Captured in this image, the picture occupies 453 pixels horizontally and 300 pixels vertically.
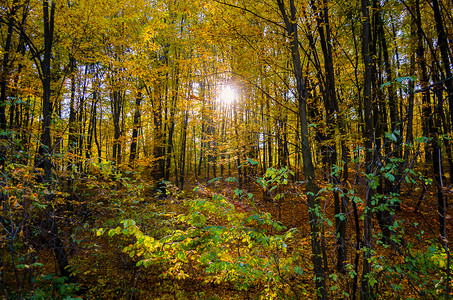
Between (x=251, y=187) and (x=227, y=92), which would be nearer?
(x=251, y=187)

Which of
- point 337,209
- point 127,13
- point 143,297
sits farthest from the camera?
point 127,13

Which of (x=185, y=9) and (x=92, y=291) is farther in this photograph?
(x=92, y=291)

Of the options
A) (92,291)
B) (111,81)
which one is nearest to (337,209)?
(92,291)

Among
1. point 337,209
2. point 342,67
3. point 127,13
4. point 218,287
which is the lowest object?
point 218,287

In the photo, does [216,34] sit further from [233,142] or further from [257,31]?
[233,142]

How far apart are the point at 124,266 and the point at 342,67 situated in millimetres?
7404

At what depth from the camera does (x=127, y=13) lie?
7.48 m

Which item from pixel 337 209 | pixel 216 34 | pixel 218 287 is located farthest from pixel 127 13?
pixel 218 287

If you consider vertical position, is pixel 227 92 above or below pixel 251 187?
above

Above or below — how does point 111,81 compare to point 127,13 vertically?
below

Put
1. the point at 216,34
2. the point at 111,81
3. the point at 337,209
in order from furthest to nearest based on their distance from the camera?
the point at 111,81
the point at 337,209
the point at 216,34

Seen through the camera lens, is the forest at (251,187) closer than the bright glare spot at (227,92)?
Yes

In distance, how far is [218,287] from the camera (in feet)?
19.6

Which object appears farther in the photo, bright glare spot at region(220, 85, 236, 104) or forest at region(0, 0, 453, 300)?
bright glare spot at region(220, 85, 236, 104)
